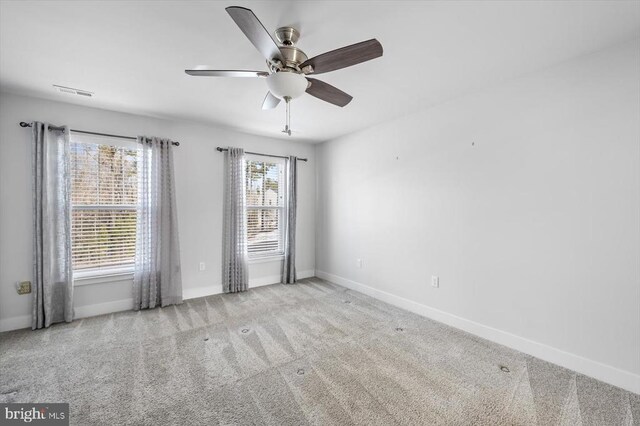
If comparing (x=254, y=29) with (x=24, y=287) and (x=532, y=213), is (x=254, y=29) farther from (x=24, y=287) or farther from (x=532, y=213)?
(x=24, y=287)

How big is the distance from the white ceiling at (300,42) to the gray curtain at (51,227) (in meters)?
0.55

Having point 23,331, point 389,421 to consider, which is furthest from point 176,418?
point 23,331

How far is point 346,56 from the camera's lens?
167cm

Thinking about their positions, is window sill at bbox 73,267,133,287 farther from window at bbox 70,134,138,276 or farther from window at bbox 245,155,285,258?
window at bbox 245,155,285,258

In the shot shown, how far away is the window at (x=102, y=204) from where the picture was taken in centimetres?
325

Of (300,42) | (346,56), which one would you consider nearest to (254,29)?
(346,56)

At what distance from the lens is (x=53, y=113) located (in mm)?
3102

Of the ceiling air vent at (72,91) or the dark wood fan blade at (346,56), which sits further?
the ceiling air vent at (72,91)

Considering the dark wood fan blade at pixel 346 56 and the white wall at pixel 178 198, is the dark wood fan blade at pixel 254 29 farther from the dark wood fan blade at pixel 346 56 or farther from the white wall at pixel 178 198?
the white wall at pixel 178 198

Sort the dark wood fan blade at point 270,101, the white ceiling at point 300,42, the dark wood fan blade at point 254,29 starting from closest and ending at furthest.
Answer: the dark wood fan blade at point 254,29
the white ceiling at point 300,42
the dark wood fan blade at point 270,101

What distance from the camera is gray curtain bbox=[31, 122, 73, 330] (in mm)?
2945

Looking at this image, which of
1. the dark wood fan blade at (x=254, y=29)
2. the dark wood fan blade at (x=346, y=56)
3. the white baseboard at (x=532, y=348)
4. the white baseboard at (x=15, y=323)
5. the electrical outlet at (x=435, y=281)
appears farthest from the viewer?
the electrical outlet at (x=435, y=281)

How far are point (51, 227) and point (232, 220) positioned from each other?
198 cm

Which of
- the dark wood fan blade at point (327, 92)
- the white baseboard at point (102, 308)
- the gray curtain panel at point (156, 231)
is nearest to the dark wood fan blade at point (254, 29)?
the dark wood fan blade at point (327, 92)
